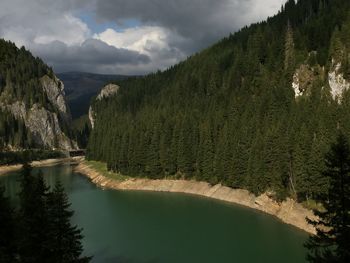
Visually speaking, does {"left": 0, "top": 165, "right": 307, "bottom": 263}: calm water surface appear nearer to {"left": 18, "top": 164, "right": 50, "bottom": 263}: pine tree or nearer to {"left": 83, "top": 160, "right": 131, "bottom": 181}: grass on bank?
{"left": 83, "top": 160, "right": 131, "bottom": 181}: grass on bank

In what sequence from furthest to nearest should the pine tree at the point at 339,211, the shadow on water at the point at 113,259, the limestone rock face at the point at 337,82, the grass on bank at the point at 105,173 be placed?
the grass on bank at the point at 105,173
the limestone rock face at the point at 337,82
the shadow on water at the point at 113,259
the pine tree at the point at 339,211

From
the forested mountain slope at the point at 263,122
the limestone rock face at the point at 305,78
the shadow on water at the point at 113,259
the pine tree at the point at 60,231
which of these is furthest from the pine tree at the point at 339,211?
the limestone rock face at the point at 305,78

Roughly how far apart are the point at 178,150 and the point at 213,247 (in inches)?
2242

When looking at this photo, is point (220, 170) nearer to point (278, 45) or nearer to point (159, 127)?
point (159, 127)

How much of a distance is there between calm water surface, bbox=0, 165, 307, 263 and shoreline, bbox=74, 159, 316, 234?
1.76 m

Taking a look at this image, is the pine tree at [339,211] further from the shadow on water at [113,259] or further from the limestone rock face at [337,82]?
the limestone rock face at [337,82]

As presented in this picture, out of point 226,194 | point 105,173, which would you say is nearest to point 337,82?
point 226,194

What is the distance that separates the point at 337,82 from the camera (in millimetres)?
100438

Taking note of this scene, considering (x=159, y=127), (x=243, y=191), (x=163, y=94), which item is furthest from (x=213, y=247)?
(x=163, y=94)

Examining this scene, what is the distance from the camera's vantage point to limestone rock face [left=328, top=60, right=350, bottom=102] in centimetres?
9806

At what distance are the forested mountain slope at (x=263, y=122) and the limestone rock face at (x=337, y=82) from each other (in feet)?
0.90

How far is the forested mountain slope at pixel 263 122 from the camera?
8081 cm

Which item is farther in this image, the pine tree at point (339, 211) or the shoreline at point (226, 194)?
the shoreline at point (226, 194)

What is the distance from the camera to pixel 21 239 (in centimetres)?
2816
